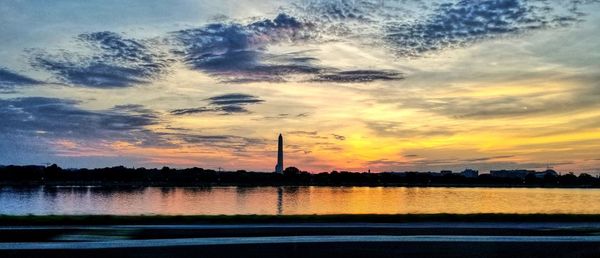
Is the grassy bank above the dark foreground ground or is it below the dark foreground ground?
above

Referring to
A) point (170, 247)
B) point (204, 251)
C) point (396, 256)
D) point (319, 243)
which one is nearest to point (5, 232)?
point (170, 247)

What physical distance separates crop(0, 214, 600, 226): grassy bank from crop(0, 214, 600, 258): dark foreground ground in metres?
0.04

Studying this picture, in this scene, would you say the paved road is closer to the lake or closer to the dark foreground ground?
the dark foreground ground

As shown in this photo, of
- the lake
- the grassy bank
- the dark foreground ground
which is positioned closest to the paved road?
the dark foreground ground

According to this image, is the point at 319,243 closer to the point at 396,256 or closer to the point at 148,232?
the point at 396,256

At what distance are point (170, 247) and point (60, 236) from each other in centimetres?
411

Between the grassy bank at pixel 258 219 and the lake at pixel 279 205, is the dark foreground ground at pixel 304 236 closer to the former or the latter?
the grassy bank at pixel 258 219

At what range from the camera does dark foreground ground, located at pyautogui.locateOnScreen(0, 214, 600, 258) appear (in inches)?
565

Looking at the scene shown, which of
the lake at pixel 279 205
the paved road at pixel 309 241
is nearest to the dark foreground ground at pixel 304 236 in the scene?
the paved road at pixel 309 241

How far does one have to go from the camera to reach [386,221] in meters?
21.9

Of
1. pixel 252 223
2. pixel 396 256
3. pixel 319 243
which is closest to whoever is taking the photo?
pixel 396 256

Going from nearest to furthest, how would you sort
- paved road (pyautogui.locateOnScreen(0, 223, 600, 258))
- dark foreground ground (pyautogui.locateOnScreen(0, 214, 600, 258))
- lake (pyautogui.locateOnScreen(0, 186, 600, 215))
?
paved road (pyautogui.locateOnScreen(0, 223, 600, 258))
dark foreground ground (pyautogui.locateOnScreen(0, 214, 600, 258))
lake (pyautogui.locateOnScreen(0, 186, 600, 215))

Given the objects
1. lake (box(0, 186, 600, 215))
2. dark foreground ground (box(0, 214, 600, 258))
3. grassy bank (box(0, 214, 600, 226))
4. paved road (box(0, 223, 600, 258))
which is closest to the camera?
paved road (box(0, 223, 600, 258))

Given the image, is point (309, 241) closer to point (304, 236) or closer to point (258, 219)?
point (304, 236)
